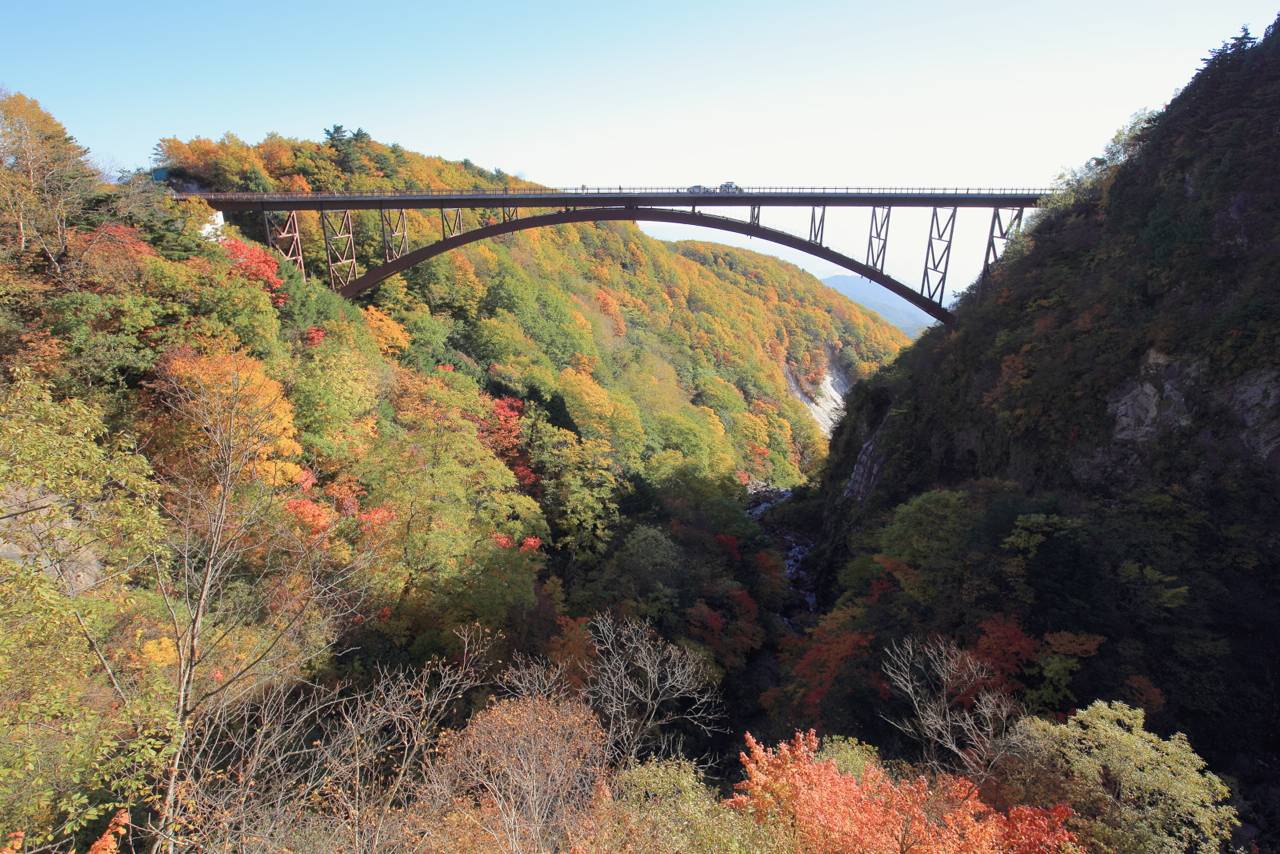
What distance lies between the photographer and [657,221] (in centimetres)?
2952

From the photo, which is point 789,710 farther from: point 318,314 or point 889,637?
point 318,314

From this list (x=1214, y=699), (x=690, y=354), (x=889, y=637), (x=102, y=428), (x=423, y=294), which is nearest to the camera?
(x=102, y=428)

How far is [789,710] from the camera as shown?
49.7 feet

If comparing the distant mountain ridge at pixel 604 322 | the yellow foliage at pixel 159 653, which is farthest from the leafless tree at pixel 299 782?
the distant mountain ridge at pixel 604 322

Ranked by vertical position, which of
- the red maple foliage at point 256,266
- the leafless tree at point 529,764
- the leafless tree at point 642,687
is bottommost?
the leafless tree at point 642,687

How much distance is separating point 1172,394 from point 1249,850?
1000cm

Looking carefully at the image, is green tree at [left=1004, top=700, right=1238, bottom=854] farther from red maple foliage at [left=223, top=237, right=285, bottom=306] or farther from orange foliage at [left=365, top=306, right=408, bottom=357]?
orange foliage at [left=365, top=306, right=408, bottom=357]

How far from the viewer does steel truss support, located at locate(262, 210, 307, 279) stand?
28.9 m

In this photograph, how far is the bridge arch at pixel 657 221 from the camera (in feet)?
90.3

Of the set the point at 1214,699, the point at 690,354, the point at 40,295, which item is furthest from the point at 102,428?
the point at 690,354

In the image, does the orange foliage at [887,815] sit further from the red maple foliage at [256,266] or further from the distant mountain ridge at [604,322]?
the red maple foliage at [256,266]

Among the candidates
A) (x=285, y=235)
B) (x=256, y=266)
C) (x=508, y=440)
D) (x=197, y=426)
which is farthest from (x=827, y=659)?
(x=285, y=235)

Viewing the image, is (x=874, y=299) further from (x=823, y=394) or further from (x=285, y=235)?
(x=285, y=235)

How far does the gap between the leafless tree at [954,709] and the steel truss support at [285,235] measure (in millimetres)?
28609
